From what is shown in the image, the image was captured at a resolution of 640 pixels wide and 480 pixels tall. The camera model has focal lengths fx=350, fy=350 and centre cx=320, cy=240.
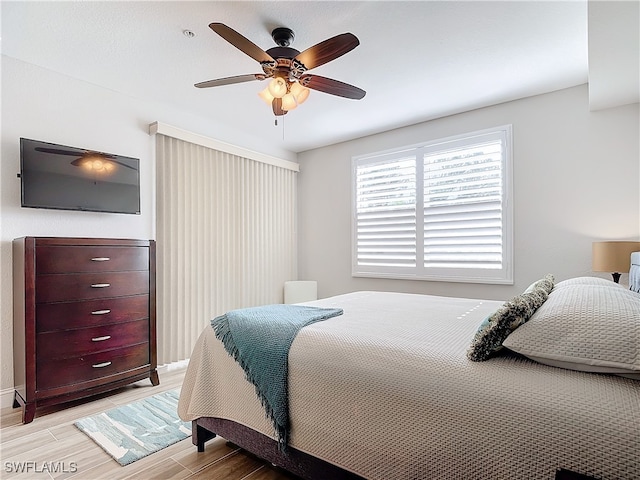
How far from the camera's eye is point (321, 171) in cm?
482

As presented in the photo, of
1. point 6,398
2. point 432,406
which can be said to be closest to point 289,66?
point 432,406

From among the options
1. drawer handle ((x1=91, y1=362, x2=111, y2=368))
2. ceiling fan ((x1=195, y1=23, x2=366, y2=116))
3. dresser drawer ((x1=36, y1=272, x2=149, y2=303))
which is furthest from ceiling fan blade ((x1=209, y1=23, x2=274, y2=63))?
drawer handle ((x1=91, y1=362, x2=111, y2=368))

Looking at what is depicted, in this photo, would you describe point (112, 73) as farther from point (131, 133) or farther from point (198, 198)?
point (198, 198)

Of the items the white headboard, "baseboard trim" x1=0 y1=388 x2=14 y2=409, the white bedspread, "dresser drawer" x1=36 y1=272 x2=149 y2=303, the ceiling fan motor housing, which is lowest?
"baseboard trim" x1=0 y1=388 x2=14 y2=409

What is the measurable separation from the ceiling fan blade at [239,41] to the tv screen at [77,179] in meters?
1.71

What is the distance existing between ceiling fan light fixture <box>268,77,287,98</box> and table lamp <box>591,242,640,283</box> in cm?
257

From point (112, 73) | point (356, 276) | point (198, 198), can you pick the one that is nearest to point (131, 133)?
point (112, 73)

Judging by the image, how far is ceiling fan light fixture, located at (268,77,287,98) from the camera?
2.20m

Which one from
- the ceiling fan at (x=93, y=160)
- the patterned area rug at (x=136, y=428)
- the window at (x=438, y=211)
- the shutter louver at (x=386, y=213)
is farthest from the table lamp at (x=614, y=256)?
the ceiling fan at (x=93, y=160)

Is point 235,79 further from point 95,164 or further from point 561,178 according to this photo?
point 561,178

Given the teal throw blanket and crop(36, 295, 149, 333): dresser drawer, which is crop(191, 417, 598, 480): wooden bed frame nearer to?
the teal throw blanket

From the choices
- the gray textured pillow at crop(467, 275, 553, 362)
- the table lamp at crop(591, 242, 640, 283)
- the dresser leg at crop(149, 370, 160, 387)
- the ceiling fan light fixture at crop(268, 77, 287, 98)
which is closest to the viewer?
the gray textured pillow at crop(467, 275, 553, 362)

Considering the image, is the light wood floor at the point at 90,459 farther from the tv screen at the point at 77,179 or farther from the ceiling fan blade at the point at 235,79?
the ceiling fan blade at the point at 235,79

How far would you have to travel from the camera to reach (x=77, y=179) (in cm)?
278
